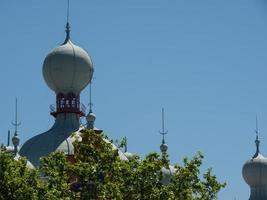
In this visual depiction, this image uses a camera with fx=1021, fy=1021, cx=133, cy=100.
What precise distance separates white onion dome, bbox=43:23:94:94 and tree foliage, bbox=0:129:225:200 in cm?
4846

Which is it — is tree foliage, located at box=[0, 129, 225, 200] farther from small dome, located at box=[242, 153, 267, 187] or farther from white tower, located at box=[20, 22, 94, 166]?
small dome, located at box=[242, 153, 267, 187]

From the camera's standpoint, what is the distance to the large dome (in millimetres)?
98250

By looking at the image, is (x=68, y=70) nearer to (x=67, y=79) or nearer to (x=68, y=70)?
(x=68, y=70)

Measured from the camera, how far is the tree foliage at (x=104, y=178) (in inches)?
1885

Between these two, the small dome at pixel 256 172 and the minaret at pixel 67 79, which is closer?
the minaret at pixel 67 79

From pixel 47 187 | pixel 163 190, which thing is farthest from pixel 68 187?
pixel 163 190

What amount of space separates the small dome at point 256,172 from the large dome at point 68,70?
2171 inches

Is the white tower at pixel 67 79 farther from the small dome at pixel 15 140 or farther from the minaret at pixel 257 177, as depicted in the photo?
the minaret at pixel 257 177

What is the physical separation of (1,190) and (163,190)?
7.60m

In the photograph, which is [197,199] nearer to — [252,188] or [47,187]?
[47,187]

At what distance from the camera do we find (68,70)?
98500 millimetres

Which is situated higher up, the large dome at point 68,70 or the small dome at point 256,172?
the small dome at point 256,172

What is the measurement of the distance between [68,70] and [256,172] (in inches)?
2239

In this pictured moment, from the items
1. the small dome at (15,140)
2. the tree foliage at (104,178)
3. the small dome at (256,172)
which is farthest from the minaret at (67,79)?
the small dome at (256,172)
